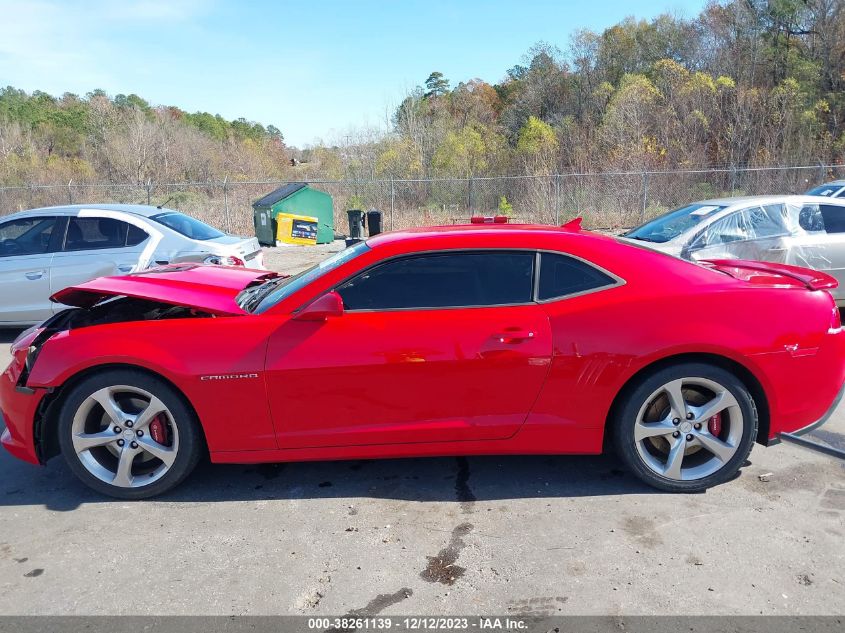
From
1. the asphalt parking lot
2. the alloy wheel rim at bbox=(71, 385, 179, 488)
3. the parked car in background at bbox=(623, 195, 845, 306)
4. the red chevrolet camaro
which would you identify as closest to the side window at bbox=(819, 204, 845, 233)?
the parked car in background at bbox=(623, 195, 845, 306)

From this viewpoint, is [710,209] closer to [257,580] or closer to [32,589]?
[257,580]

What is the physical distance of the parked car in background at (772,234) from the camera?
284 inches

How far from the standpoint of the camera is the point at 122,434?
3619 mm

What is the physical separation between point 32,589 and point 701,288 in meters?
3.70

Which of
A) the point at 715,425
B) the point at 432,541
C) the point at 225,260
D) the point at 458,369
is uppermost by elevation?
the point at 225,260

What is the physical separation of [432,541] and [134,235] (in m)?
6.01

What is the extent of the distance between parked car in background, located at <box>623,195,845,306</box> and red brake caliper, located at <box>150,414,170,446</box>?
212 inches

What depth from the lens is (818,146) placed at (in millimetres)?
26609

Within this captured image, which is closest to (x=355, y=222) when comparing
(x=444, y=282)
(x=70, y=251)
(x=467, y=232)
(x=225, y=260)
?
(x=225, y=260)

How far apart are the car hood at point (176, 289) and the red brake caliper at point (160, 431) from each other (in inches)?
26.6

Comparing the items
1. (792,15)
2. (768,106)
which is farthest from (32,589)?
(792,15)

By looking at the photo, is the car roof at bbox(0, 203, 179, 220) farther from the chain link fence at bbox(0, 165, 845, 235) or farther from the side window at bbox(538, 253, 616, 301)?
the chain link fence at bbox(0, 165, 845, 235)

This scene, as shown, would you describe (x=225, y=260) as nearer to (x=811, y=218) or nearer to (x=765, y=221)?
(x=765, y=221)

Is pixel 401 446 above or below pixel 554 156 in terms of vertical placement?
below
